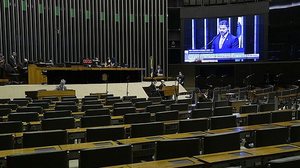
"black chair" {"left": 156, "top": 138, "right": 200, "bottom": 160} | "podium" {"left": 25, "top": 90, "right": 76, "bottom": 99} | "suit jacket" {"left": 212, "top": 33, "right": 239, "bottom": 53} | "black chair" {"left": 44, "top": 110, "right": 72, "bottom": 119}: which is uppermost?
"suit jacket" {"left": 212, "top": 33, "right": 239, "bottom": 53}

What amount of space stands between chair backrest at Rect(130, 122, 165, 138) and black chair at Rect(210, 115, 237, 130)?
3.17ft

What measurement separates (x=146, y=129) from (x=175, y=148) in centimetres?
118

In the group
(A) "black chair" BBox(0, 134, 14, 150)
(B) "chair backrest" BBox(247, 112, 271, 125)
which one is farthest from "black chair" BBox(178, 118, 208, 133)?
(A) "black chair" BBox(0, 134, 14, 150)

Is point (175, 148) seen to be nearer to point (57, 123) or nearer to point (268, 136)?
point (268, 136)

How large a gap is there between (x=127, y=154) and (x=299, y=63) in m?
16.9

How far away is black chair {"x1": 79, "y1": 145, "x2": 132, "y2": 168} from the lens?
11.4 ft

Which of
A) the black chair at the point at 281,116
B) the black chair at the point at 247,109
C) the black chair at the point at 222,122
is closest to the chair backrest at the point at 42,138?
the black chair at the point at 222,122

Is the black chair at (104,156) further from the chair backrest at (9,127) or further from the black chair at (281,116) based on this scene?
the black chair at (281,116)

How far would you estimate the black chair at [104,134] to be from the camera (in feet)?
15.5

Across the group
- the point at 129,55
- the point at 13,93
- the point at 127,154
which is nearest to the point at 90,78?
the point at 13,93

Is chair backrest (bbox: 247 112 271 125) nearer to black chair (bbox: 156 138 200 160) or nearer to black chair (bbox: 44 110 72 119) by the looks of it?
black chair (bbox: 156 138 200 160)

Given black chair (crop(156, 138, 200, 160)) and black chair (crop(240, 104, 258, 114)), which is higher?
black chair (crop(240, 104, 258, 114))

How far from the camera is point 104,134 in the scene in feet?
15.7

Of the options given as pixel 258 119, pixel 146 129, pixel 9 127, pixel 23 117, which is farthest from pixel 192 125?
pixel 23 117
